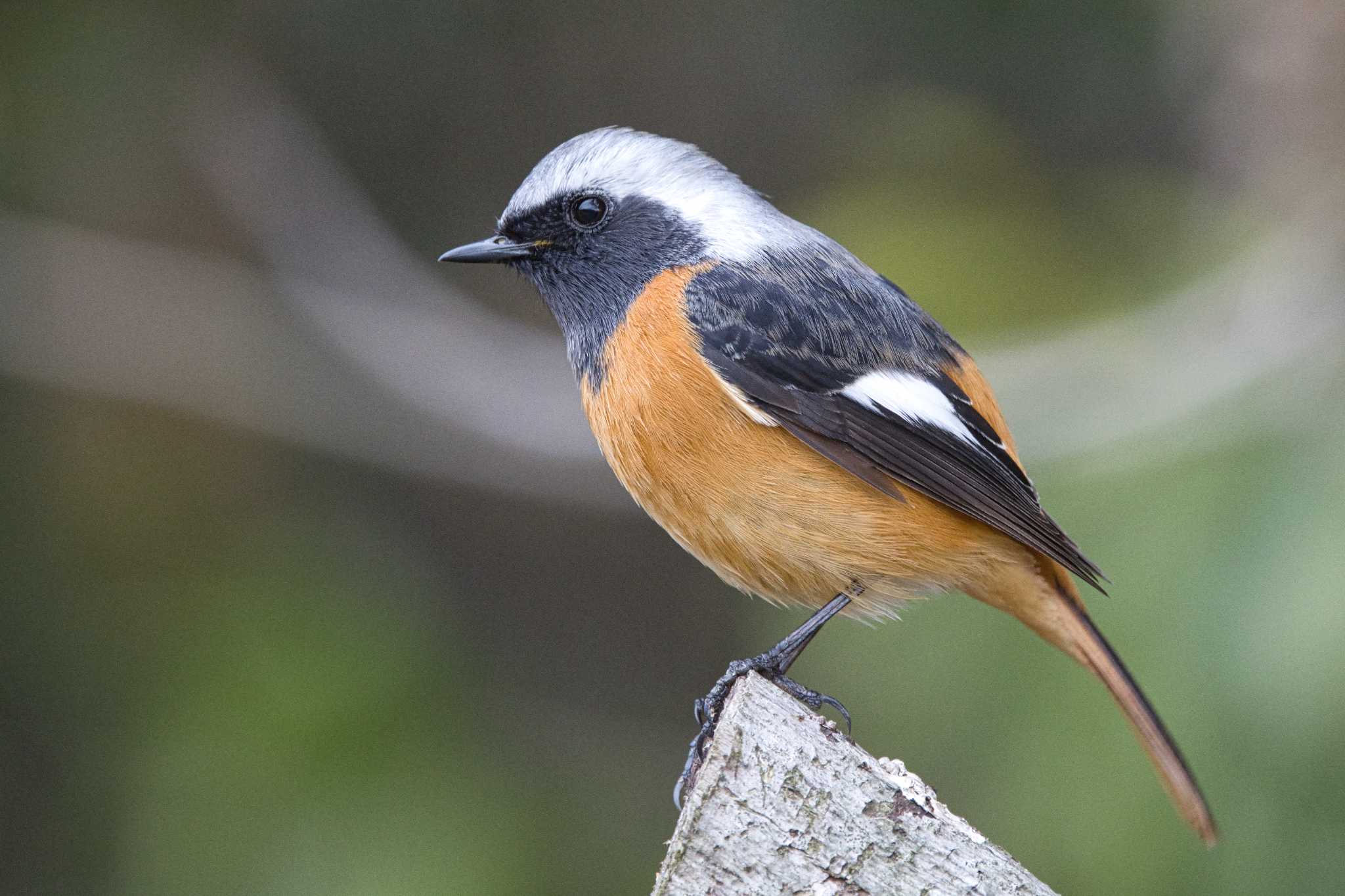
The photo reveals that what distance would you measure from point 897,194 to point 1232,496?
2177mm

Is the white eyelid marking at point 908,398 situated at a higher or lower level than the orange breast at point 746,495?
higher

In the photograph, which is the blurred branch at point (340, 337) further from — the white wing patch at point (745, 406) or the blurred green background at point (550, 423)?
the white wing patch at point (745, 406)

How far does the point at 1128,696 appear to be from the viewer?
3521mm

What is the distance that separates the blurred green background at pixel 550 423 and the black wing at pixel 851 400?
0.66 m

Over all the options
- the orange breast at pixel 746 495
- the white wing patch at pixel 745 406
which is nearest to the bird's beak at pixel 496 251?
the orange breast at pixel 746 495

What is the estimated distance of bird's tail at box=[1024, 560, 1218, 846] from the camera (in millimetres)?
3424

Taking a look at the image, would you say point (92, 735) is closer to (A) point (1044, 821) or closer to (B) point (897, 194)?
(A) point (1044, 821)

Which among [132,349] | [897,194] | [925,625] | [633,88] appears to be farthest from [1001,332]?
[132,349]

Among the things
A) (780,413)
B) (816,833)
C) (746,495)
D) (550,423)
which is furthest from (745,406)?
(550,423)

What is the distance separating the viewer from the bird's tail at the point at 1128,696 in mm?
3424

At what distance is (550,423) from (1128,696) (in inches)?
102

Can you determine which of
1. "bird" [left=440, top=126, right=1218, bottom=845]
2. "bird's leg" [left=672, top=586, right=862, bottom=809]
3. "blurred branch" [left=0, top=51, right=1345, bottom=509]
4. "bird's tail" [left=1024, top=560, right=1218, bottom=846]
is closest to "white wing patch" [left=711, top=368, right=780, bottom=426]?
"bird" [left=440, top=126, right=1218, bottom=845]

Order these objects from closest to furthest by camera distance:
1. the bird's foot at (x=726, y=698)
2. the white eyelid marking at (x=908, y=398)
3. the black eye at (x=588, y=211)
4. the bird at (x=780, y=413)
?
1. the bird's foot at (x=726, y=698)
2. the bird at (x=780, y=413)
3. the white eyelid marking at (x=908, y=398)
4. the black eye at (x=588, y=211)

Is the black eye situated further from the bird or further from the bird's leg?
the bird's leg
